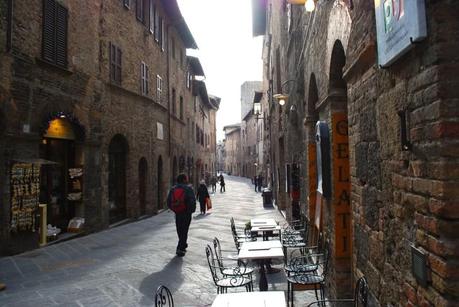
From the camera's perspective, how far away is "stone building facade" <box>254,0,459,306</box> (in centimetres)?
196

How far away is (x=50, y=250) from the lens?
902 centimetres

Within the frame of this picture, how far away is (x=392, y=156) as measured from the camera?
2.73 metres

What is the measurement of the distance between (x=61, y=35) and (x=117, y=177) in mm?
5262

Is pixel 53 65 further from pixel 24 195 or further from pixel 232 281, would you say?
pixel 232 281

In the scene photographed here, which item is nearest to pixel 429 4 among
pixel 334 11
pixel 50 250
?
pixel 334 11

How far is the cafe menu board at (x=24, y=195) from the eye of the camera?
834 centimetres

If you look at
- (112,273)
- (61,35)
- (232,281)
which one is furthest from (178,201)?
(61,35)

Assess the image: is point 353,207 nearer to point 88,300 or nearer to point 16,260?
point 88,300

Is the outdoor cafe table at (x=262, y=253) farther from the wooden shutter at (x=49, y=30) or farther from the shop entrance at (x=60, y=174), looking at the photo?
the wooden shutter at (x=49, y=30)

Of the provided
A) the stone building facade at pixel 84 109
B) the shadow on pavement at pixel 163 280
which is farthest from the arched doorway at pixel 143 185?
the shadow on pavement at pixel 163 280

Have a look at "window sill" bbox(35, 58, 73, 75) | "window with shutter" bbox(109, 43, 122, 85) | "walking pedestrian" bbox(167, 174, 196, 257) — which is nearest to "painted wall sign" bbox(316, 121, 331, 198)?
"walking pedestrian" bbox(167, 174, 196, 257)

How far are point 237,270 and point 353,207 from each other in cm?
185

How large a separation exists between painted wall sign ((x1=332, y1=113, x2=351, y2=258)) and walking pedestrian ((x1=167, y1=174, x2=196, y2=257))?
3915 millimetres

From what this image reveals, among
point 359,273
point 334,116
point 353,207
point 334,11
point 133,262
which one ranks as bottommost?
point 133,262
